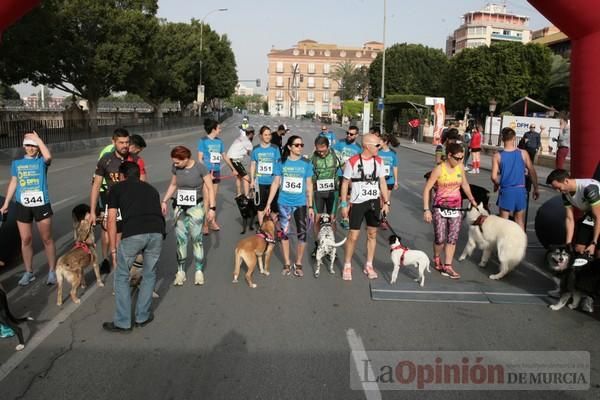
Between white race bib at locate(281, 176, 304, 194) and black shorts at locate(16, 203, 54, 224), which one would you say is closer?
black shorts at locate(16, 203, 54, 224)

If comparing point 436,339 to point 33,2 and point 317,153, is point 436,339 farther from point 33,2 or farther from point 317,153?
point 33,2

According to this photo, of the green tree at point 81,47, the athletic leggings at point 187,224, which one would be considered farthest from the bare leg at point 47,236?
the green tree at point 81,47

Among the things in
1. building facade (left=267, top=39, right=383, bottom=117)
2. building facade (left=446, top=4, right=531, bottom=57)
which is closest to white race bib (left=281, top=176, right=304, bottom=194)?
building facade (left=446, top=4, right=531, bottom=57)

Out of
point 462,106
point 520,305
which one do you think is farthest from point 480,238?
point 462,106

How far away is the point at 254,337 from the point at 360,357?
1037 mm

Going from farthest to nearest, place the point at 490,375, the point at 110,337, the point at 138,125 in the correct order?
the point at 138,125 → the point at 110,337 → the point at 490,375

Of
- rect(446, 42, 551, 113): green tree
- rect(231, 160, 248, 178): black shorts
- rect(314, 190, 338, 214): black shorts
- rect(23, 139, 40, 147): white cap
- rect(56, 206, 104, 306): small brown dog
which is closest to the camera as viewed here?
rect(56, 206, 104, 306): small brown dog

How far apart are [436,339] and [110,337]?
3.12 metres

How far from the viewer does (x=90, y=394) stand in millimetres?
3809

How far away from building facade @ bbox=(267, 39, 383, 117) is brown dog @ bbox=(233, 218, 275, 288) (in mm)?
129742

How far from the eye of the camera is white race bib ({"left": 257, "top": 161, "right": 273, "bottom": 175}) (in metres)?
8.38

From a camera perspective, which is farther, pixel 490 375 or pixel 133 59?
pixel 133 59

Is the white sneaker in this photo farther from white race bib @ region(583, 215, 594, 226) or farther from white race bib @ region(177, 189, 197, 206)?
white race bib @ region(583, 215, 594, 226)

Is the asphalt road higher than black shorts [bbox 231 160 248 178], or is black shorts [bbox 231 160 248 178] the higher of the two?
black shorts [bbox 231 160 248 178]
